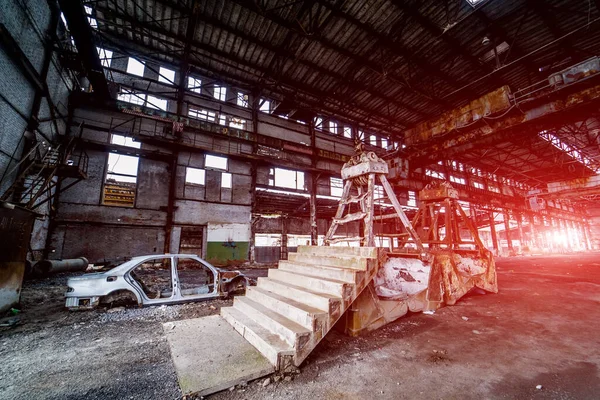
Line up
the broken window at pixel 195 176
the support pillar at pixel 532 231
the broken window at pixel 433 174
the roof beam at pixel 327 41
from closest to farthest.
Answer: the roof beam at pixel 327 41
the broken window at pixel 195 176
the broken window at pixel 433 174
the support pillar at pixel 532 231

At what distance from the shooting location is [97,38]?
1114 cm

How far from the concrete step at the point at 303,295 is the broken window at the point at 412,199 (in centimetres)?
1861

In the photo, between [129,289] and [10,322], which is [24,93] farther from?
[129,289]

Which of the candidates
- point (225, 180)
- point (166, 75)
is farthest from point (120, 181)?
point (166, 75)

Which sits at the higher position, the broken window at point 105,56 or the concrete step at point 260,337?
the broken window at point 105,56

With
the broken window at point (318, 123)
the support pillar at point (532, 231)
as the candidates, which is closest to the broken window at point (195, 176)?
the broken window at point (318, 123)

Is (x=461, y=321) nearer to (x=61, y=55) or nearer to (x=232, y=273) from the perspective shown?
(x=232, y=273)

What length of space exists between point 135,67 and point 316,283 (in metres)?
15.4

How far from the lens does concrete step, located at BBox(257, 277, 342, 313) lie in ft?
9.90

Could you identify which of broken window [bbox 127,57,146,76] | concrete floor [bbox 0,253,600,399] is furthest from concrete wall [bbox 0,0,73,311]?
broken window [bbox 127,57,146,76]

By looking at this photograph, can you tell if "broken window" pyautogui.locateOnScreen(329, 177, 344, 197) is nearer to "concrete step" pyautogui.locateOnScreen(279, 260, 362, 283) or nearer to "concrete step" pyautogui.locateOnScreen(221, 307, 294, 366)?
"concrete step" pyautogui.locateOnScreen(279, 260, 362, 283)

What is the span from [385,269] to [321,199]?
426 inches

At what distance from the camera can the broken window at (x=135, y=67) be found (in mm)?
12297

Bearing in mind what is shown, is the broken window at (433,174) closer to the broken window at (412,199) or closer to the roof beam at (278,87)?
the broken window at (412,199)
